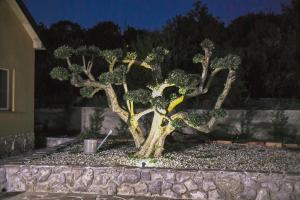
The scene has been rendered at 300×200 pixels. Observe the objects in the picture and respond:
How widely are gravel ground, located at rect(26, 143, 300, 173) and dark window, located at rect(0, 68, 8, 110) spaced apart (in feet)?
6.57

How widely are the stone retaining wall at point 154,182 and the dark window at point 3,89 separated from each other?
323 cm

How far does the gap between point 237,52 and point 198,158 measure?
30.7 feet

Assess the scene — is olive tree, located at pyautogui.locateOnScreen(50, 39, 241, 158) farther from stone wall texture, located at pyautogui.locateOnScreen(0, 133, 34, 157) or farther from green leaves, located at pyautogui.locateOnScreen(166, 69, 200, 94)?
stone wall texture, located at pyautogui.locateOnScreen(0, 133, 34, 157)

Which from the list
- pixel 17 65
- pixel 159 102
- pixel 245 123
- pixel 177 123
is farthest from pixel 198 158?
pixel 17 65

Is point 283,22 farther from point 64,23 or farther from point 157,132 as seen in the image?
point 64,23

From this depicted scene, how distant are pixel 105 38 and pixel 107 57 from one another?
19457 millimetres

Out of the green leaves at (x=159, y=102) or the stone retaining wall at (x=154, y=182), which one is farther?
the green leaves at (x=159, y=102)

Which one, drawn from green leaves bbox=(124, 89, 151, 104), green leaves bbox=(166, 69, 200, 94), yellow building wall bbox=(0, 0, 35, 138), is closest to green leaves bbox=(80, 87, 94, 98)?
green leaves bbox=(124, 89, 151, 104)

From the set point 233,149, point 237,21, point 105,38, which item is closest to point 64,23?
point 105,38

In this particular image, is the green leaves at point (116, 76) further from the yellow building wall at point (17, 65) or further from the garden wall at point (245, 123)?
the garden wall at point (245, 123)

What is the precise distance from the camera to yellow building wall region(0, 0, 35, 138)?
38.3 feet

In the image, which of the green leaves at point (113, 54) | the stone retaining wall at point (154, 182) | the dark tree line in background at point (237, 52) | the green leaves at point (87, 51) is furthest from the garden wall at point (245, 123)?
the stone retaining wall at point (154, 182)

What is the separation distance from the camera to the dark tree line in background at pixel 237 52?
17797mm

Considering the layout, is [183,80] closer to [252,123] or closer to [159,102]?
[159,102]
